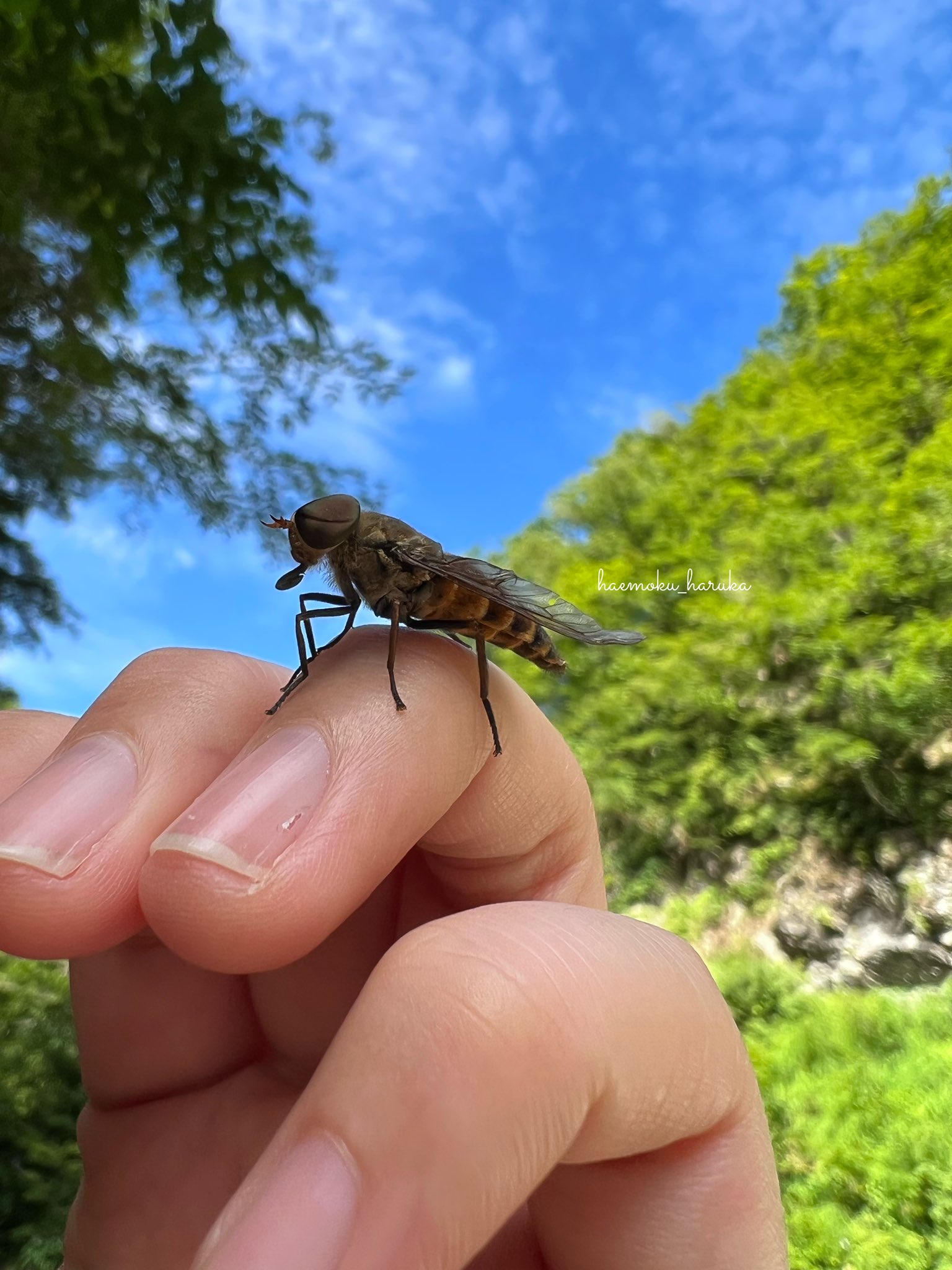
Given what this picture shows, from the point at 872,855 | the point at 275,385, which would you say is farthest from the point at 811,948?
the point at 275,385

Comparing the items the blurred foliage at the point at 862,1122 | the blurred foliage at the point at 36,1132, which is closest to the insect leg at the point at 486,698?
the blurred foliage at the point at 36,1132

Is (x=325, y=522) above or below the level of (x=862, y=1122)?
above

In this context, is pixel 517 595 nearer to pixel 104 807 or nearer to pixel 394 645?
pixel 394 645

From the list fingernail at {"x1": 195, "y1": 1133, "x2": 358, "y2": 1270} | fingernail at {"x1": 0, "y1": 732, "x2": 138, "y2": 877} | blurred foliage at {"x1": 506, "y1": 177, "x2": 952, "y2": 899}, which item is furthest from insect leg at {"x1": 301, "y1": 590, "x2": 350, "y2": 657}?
blurred foliage at {"x1": 506, "y1": 177, "x2": 952, "y2": 899}

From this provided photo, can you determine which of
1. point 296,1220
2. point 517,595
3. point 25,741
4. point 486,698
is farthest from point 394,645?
point 296,1220

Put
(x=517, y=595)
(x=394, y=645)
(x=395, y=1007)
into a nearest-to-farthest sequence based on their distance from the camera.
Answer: (x=395, y=1007), (x=394, y=645), (x=517, y=595)

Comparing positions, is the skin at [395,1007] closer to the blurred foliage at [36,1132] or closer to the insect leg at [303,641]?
the insect leg at [303,641]
